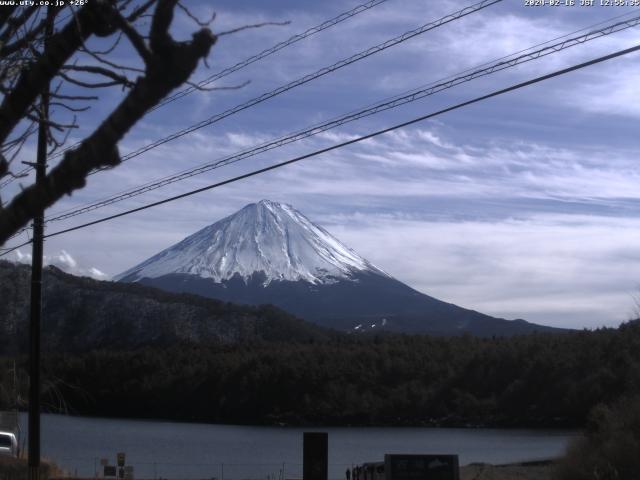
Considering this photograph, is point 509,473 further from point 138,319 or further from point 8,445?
point 138,319

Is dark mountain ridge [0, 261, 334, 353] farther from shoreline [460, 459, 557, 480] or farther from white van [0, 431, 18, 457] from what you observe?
shoreline [460, 459, 557, 480]

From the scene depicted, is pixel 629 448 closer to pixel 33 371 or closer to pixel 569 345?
pixel 33 371

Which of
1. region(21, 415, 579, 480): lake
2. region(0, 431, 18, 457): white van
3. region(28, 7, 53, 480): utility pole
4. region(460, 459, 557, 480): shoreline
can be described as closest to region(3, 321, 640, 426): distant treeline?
region(21, 415, 579, 480): lake

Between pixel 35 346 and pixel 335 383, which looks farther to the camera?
pixel 335 383

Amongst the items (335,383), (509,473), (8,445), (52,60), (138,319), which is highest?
(138,319)

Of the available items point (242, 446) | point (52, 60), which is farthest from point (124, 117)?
point (242, 446)

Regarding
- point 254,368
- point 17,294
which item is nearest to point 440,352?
point 254,368
